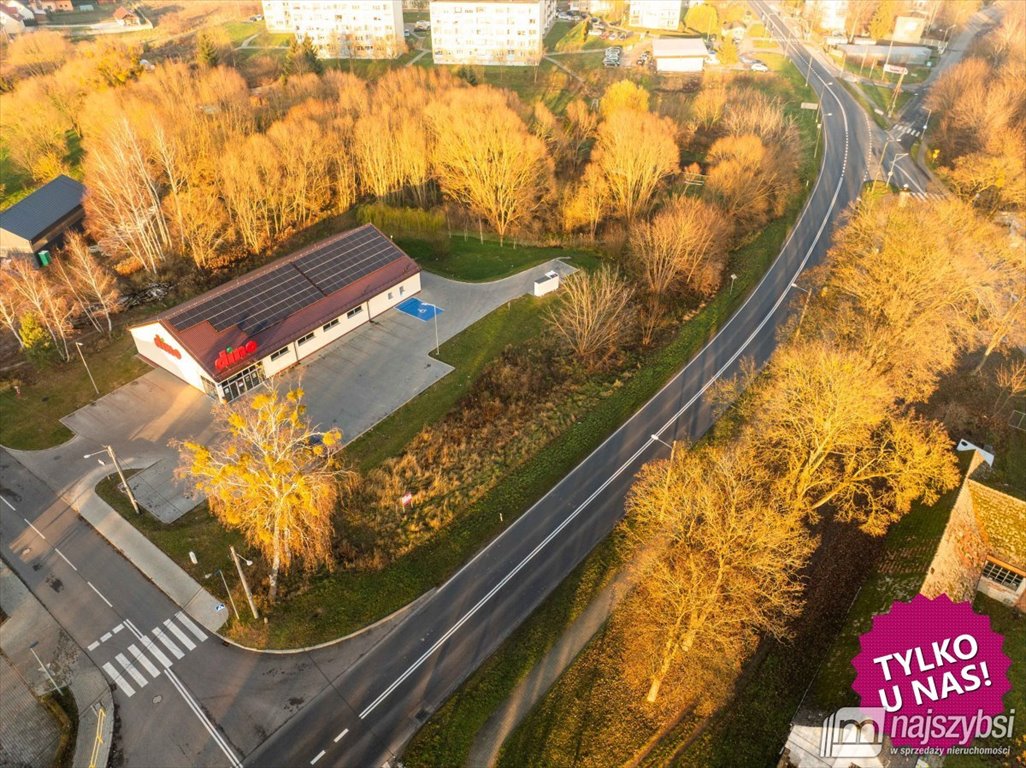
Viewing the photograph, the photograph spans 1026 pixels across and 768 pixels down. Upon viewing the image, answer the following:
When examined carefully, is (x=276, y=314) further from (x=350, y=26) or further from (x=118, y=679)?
(x=350, y=26)

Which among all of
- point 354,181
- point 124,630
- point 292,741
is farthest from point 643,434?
point 354,181

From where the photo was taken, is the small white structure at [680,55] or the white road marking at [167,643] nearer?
the white road marking at [167,643]

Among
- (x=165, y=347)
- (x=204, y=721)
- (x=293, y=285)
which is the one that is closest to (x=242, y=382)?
(x=165, y=347)

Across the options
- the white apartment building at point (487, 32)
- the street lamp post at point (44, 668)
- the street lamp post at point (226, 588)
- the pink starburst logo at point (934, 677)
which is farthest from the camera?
the white apartment building at point (487, 32)

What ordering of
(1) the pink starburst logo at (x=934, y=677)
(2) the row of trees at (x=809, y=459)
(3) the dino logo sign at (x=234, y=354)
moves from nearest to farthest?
(1) the pink starburst logo at (x=934, y=677)
(2) the row of trees at (x=809, y=459)
(3) the dino logo sign at (x=234, y=354)

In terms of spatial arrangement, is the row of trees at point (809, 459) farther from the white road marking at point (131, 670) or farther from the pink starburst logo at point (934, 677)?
the white road marking at point (131, 670)

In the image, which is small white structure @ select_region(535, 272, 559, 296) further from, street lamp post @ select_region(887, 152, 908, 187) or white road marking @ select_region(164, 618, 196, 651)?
street lamp post @ select_region(887, 152, 908, 187)

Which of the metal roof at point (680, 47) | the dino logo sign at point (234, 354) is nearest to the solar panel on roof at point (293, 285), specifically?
the dino logo sign at point (234, 354)
